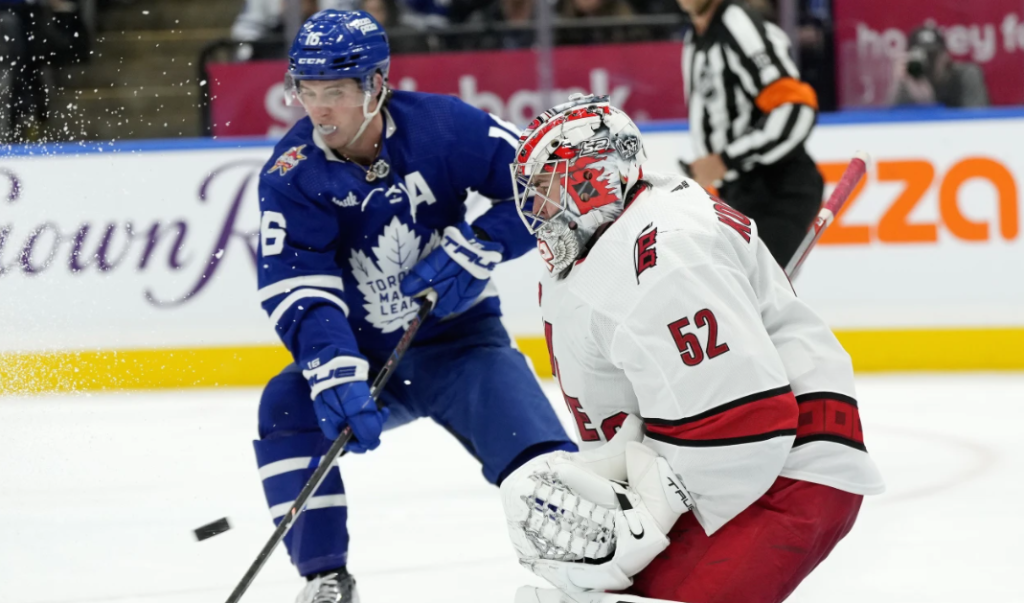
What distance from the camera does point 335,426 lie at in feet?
8.08

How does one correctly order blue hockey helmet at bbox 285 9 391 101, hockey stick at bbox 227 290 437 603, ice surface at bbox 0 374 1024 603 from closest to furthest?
1. hockey stick at bbox 227 290 437 603
2. blue hockey helmet at bbox 285 9 391 101
3. ice surface at bbox 0 374 1024 603

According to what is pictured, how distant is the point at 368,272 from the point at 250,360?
106 inches

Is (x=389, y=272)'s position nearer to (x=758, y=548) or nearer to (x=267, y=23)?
(x=758, y=548)

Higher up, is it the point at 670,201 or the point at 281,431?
the point at 670,201

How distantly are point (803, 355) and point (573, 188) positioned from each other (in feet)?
1.31

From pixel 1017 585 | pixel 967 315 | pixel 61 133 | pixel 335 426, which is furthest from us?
pixel 61 133

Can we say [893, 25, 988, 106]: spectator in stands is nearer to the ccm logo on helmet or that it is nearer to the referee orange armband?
the referee orange armband

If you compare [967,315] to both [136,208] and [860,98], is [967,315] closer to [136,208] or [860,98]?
[860,98]

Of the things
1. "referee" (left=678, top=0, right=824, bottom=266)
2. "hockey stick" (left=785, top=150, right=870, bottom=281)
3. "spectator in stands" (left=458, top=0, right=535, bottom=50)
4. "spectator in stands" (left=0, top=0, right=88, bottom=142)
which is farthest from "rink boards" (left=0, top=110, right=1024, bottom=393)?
"hockey stick" (left=785, top=150, right=870, bottom=281)

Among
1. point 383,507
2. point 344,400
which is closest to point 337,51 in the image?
point 344,400

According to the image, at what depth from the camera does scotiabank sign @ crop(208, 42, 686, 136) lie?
5.73 metres

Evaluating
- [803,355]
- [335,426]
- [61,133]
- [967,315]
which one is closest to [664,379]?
[803,355]

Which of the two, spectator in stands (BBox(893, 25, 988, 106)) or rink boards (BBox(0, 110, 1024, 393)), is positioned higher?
spectator in stands (BBox(893, 25, 988, 106))

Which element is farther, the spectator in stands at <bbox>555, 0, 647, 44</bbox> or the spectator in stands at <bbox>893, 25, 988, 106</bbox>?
the spectator in stands at <bbox>555, 0, 647, 44</bbox>
